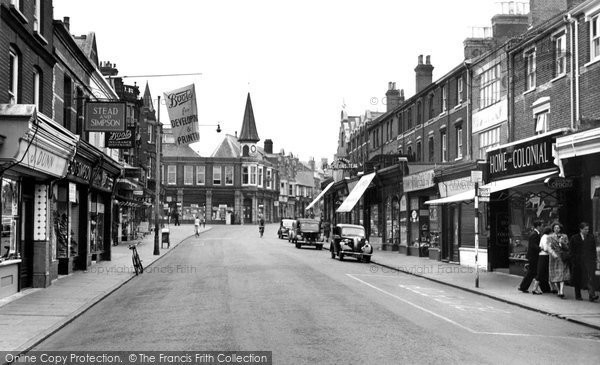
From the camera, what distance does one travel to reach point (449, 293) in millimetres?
18578

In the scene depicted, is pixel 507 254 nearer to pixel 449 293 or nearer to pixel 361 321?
pixel 449 293

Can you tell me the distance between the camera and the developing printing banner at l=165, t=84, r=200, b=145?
27.8 m

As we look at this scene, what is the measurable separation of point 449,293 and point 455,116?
1698 cm

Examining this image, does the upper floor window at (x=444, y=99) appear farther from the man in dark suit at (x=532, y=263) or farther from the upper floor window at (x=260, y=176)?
the upper floor window at (x=260, y=176)

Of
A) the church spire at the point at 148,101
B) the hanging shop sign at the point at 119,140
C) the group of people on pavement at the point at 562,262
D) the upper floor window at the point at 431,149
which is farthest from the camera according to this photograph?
the church spire at the point at 148,101

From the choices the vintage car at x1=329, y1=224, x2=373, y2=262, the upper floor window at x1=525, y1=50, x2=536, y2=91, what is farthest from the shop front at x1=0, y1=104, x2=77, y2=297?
the upper floor window at x1=525, y1=50, x2=536, y2=91

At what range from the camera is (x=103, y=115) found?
70.3ft

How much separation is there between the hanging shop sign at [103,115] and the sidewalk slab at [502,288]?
1192cm

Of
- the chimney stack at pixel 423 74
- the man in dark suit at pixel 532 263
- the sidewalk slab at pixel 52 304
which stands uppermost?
the chimney stack at pixel 423 74

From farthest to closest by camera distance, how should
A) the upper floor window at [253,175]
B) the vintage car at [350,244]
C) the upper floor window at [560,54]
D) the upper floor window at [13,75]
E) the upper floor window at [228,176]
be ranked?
the upper floor window at [253,175] → the upper floor window at [228,176] → the vintage car at [350,244] → the upper floor window at [560,54] → the upper floor window at [13,75]

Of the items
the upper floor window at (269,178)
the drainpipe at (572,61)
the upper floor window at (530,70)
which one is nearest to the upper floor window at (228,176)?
the upper floor window at (269,178)

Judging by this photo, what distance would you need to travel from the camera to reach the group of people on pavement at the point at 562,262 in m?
17.1

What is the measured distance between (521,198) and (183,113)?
46.6 feet

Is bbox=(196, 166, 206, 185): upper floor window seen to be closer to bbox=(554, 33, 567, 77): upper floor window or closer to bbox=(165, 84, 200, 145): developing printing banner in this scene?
bbox=(165, 84, 200, 145): developing printing banner
